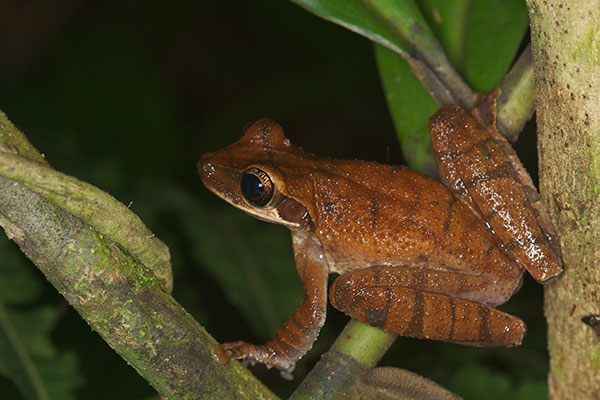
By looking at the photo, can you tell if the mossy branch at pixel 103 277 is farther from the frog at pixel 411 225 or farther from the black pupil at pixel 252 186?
the black pupil at pixel 252 186

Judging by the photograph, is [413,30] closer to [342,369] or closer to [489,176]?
[489,176]

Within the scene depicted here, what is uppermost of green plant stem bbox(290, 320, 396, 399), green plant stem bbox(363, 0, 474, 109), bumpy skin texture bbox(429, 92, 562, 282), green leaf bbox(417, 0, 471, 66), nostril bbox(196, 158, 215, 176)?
green leaf bbox(417, 0, 471, 66)

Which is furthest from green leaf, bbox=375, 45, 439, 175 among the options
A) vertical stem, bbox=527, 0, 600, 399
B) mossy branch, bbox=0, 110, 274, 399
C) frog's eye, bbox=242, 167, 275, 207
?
mossy branch, bbox=0, 110, 274, 399

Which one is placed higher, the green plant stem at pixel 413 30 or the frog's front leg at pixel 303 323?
the green plant stem at pixel 413 30

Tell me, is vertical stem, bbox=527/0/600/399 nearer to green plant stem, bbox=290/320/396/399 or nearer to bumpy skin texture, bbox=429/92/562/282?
bumpy skin texture, bbox=429/92/562/282

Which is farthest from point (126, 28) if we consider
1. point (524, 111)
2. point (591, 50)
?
point (591, 50)

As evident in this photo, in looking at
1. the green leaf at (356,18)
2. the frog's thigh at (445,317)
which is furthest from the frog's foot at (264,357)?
the green leaf at (356,18)

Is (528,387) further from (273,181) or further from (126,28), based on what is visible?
(126,28)

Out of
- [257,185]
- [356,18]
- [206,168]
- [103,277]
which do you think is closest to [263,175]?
[257,185]
